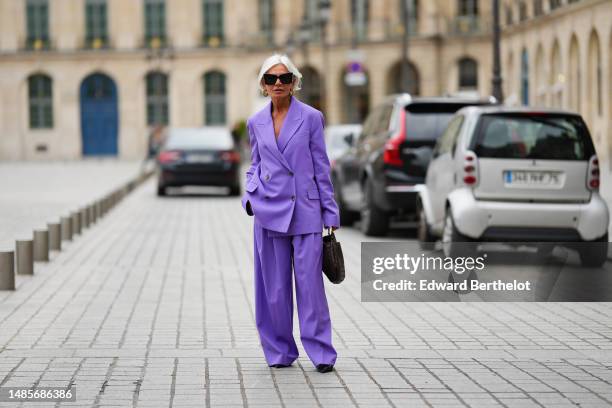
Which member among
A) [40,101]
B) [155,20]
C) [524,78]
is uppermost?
[155,20]

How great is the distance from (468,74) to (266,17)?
1194 centimetres

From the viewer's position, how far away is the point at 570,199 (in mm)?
13680

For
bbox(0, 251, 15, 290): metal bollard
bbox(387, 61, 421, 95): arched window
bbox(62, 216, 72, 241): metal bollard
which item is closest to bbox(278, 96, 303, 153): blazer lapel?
bbox(0, 251, 15, 290): metal bollard

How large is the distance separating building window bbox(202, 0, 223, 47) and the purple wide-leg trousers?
6795cm

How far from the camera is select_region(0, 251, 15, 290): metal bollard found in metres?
12.5

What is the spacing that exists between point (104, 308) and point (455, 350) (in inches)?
139

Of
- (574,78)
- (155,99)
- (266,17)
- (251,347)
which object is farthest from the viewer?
(155,99)

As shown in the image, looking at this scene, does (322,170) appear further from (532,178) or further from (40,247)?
(40,247)

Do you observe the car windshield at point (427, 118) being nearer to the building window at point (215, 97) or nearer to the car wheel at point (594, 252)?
the car wheel at point (594, 252)

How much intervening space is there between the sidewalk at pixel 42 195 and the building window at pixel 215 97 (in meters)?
19.1

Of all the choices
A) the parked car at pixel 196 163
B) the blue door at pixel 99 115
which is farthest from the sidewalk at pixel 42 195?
the blue door at pixel 99 115

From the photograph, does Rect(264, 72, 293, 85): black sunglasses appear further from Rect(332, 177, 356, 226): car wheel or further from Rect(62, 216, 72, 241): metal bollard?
Rect(332, 177, 356, 226): car wheel

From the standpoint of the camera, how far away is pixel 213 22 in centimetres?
7588

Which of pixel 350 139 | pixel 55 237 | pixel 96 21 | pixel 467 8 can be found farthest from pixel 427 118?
pixel 96 21
